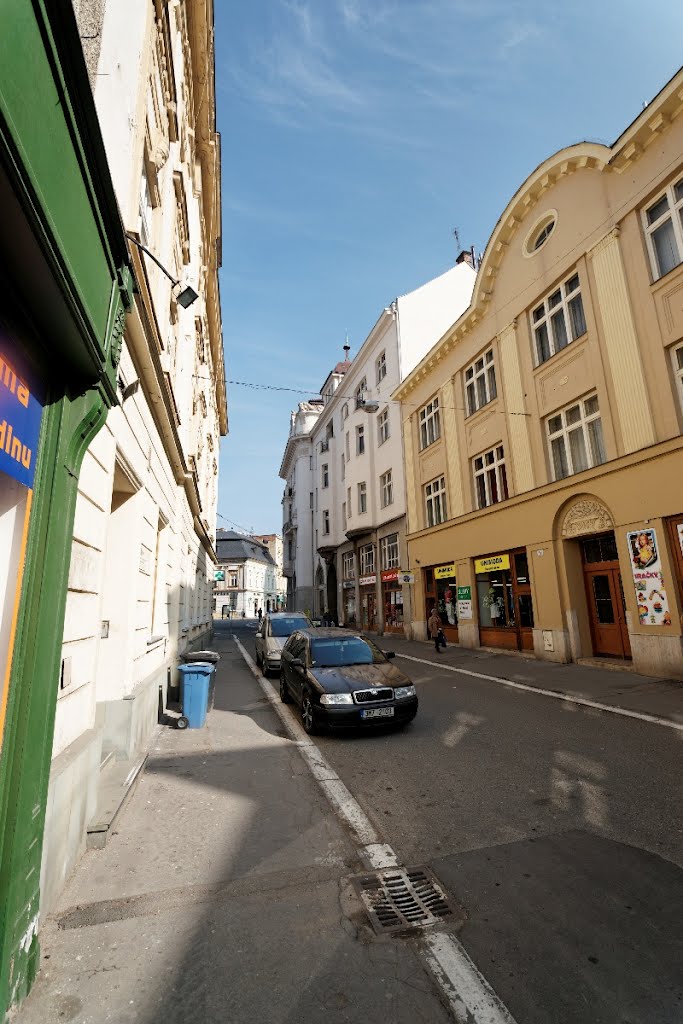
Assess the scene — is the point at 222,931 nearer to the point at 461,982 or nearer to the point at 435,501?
the point at 461,982

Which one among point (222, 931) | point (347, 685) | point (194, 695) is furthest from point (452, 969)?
point (194, 695)

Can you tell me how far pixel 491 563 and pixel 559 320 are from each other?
8301mm

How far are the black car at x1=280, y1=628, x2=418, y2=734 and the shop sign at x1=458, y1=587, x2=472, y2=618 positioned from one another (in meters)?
10.4

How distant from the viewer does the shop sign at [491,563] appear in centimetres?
1712

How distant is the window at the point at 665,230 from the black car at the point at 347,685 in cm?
1147

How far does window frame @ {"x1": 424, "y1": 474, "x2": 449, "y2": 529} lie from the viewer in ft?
72.6

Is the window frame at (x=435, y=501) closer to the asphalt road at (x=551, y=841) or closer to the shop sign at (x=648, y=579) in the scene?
the shop sign at (x=648, y=579)

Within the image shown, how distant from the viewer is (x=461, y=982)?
2645 mm

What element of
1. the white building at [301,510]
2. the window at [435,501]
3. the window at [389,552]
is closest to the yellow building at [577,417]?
the window at [435,501]

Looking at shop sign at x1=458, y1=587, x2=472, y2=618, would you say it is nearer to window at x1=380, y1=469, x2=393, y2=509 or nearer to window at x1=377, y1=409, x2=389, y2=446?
window at x1=380, y1=469, x2=393, y2=509

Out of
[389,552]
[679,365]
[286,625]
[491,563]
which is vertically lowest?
[286,625]

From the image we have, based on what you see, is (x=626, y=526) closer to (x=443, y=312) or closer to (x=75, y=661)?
(x=75, y=661)

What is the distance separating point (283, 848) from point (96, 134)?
5231 mm

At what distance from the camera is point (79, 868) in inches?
155
